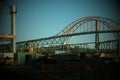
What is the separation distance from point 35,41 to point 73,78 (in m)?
55.9

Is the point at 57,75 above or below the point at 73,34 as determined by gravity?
below

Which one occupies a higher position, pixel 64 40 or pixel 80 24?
pixel 80 24

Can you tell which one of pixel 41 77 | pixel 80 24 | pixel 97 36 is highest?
pixel 80 24

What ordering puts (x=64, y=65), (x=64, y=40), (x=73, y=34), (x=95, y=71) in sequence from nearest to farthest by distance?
1. (x=95, y=71)
2. (x=64, y=65)
3. (x=73, y=34)
4. (x=64, y=40)

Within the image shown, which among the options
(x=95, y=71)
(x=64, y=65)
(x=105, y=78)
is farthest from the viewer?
(x=64, y=65)

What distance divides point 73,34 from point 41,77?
46162 millimetres

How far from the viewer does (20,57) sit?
65.1 feet

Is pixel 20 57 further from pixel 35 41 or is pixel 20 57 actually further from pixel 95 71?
pixel 35 41

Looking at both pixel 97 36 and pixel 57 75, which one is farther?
pixel 97 36

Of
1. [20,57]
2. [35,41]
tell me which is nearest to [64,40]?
[35,41]

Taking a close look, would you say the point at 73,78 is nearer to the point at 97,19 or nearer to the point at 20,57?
the point at 20,57

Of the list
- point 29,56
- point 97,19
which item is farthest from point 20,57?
point 97,19

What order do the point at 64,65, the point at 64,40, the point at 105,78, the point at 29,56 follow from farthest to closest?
the point at 64,40, the point at 29,56, the point at 64,65, the point at 105,78

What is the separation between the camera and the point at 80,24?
2114 inches
